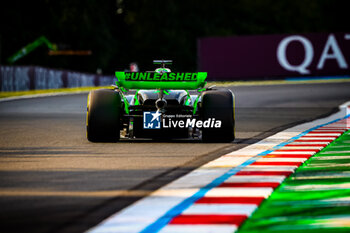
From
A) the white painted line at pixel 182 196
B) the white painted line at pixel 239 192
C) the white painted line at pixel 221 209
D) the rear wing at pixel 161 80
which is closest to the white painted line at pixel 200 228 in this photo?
the white painted line at pixel 182 196

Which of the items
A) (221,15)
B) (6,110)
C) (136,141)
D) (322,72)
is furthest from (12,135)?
(221,15)

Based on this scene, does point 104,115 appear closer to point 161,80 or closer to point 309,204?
point 161,80

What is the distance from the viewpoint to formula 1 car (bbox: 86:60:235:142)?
11789mm

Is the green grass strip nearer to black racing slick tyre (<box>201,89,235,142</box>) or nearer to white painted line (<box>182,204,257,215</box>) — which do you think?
white painted line (<box>182,204,257,215</box>)

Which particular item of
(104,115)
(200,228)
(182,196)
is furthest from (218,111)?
(200,228)

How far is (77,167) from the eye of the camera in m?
9.00

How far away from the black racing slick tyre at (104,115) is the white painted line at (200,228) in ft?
20.3

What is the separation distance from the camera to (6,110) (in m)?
21.8

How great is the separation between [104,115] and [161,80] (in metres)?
1.01

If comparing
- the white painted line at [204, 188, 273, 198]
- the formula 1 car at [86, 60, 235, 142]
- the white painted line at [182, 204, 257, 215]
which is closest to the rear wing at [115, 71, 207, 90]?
the formula 1 car at [86, 60, 235, 142]

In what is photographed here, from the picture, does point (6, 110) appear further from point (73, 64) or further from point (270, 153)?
point (73, 64)

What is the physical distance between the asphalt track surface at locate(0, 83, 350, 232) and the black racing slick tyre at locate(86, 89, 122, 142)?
210 mm

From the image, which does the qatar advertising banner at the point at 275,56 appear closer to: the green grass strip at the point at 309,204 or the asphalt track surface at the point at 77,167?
the asphalt track surface at the point at 77,167

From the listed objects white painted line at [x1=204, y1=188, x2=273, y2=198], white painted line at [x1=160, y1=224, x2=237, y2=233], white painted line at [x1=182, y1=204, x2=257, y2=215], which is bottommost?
white painted line at [x1=160, y1=224, x2=237, y2=233]
